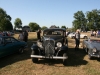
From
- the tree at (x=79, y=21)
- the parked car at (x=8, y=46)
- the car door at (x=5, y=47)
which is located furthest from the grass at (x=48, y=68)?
the tree at (x=79, y=21)

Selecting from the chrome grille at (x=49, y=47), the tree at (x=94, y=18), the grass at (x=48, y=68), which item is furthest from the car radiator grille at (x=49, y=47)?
the tree at (x=94, y=18)

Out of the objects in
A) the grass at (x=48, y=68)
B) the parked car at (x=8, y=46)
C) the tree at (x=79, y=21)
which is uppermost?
the tree at (x=79, y=21)

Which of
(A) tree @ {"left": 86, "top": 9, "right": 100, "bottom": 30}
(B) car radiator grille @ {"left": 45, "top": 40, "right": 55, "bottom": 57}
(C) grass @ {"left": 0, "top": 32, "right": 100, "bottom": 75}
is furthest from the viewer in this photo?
(A) tree @ {"left": 86, "top": 9, "right": 100, "bottom": 30}

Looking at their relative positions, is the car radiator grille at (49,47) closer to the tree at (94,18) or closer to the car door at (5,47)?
the car door at (5,47)

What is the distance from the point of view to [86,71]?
6.24m

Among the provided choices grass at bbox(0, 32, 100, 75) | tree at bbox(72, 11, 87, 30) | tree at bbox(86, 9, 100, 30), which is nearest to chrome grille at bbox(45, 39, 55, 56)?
grass at bbox(0, 32, 100, 75)

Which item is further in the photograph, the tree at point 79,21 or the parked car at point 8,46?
the tree at point 79,21

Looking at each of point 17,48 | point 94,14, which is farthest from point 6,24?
point 17,48

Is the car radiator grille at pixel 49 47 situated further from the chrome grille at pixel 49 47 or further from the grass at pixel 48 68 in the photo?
the grass at pixel 48 68

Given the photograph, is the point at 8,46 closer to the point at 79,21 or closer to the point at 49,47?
the point at 49,47

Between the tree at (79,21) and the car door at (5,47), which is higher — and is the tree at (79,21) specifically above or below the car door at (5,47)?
above

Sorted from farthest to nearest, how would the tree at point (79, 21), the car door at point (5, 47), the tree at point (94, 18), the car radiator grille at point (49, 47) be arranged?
the tree at point (79, 21)
the tree at point (94, 18)
the car door at point (5, 47)
the car radiator grille at point (49, 47)

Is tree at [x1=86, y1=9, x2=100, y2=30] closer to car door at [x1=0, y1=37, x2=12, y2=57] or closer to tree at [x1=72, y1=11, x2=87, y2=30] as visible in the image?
tree at [x1=72, y1=11, x2=87, y2=30]

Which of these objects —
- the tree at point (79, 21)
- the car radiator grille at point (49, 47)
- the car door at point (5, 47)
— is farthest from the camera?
the tree at point (79, 21)
